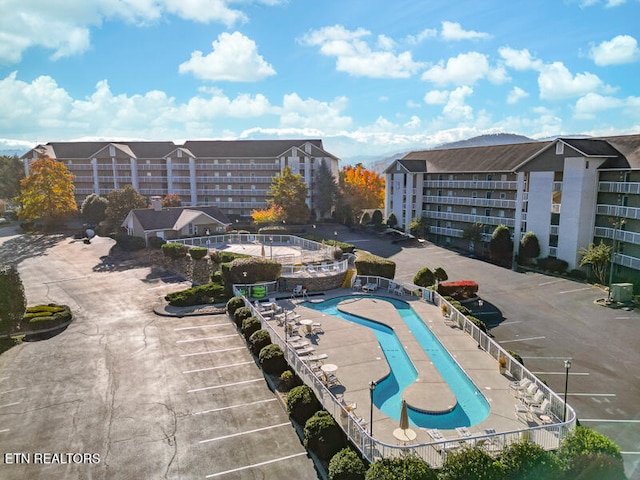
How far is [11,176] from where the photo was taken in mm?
90500

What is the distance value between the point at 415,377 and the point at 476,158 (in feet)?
154

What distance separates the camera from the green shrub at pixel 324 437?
16.8 meters

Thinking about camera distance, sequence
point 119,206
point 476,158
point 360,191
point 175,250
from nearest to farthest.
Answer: point 175,250, point 476,158, point 119,206, point 360,191

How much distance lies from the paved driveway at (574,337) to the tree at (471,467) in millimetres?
6617

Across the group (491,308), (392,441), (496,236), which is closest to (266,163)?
(496,236)

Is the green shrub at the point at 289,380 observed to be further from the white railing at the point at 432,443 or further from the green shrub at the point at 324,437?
the green shrub at the point at 324,437

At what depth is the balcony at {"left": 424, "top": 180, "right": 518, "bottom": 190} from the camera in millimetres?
55938

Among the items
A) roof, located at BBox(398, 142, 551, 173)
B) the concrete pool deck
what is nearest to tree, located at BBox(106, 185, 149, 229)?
the concrete pool deck

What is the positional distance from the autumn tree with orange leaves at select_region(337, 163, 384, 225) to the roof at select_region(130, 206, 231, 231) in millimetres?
26703

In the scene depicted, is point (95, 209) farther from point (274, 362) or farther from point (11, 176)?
point (274, 362)

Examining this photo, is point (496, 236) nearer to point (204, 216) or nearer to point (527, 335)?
point (527, 335)

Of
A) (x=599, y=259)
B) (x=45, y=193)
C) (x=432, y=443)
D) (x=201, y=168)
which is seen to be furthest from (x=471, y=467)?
(x=201, y=168)

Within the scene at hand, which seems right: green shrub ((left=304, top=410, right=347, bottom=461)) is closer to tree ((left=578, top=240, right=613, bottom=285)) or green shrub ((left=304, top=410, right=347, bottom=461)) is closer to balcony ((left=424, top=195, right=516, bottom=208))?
tree ((left=578, top=240, right=613, bottom=285))

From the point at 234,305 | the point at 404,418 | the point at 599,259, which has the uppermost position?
the point at 599,259
